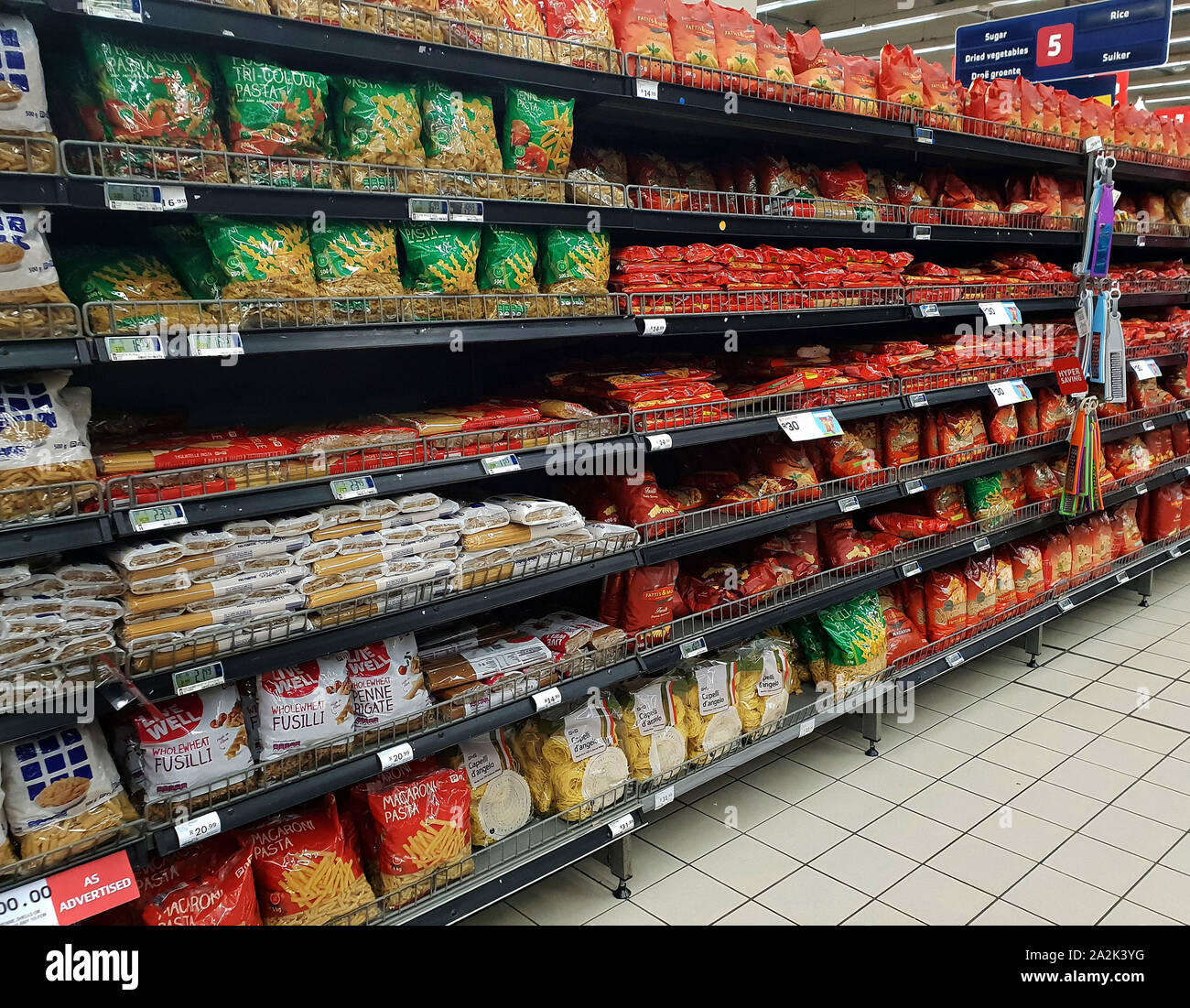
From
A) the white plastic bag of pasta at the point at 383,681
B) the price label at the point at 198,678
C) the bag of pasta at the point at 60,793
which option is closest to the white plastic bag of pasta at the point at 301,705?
the white plastic bag of pasta at the point at 383,681

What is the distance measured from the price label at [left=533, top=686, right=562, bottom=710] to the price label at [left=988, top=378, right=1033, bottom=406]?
2350 millimetres

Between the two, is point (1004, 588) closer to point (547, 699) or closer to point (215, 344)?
point (547, 699)

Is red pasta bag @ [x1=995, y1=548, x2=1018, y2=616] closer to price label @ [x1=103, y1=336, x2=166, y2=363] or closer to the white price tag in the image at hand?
the white price tag

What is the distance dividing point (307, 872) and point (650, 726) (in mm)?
1021

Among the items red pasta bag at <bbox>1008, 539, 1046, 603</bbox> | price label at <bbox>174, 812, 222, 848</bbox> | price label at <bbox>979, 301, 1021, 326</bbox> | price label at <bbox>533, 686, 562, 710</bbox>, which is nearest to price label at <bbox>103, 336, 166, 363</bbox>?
price label at <bbox>174, 812, 222, 848</bbox>

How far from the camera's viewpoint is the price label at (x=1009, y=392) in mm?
3518

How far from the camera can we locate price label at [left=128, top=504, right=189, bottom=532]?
5.16 feet

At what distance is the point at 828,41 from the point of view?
1190cm

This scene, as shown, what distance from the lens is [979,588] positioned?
3584mm

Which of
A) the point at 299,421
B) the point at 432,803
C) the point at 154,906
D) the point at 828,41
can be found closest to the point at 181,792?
the point at 154,906

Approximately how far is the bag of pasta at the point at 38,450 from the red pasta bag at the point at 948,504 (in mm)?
2986

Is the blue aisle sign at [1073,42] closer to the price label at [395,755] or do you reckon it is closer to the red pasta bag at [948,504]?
the red pasta bag at [948,504]

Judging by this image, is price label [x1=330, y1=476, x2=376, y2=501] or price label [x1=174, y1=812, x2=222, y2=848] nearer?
price label [x1=174, y1=812, x2=222, y2=848]

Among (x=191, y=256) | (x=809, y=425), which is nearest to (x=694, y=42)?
(x=809, y=425)
